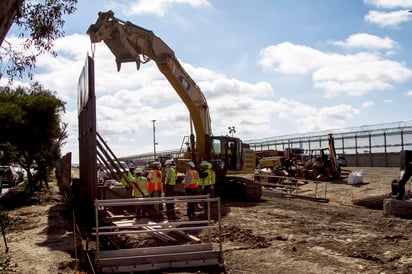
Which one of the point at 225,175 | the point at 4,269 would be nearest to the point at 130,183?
the point at 4,269

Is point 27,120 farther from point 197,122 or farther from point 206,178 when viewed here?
point 206,178

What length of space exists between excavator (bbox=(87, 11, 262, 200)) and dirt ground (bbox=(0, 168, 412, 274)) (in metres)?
3.04

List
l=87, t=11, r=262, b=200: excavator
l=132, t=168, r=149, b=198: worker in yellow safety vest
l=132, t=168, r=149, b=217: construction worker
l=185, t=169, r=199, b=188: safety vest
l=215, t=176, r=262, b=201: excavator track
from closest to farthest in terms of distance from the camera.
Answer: l=132, t=168, r=149, b=217: construction worker < l=132, t=168, r=149, b=198: worker in yellow safety vest < l=185, t=169, r=199, b=188: safety vest < l=87, t=11, r=262, b=200: excavator < l=215, t=176, r=262, b=201: excavator track

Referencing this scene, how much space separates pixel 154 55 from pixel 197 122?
336 centimetres

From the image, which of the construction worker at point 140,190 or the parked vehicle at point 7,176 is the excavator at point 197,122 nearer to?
the construction worker at point 140,190

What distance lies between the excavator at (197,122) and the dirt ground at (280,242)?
304 cm

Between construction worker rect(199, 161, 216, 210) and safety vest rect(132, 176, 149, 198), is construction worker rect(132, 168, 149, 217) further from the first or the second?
construction worker rect(199, 161, 216, 210)

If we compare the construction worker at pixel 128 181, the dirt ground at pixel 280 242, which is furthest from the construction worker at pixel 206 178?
the construction worker at pixel 128 181

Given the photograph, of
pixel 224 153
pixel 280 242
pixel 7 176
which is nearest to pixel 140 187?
pixel 280 242

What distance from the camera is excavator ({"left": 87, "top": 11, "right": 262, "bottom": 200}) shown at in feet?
59.9

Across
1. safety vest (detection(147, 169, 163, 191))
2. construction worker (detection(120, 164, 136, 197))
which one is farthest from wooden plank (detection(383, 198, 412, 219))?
construction worker (detection(120, 164, 136, 197))

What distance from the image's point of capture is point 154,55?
18.9 metres

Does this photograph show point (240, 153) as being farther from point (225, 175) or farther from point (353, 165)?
point (353, 165)

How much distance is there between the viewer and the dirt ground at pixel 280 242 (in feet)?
29.9
